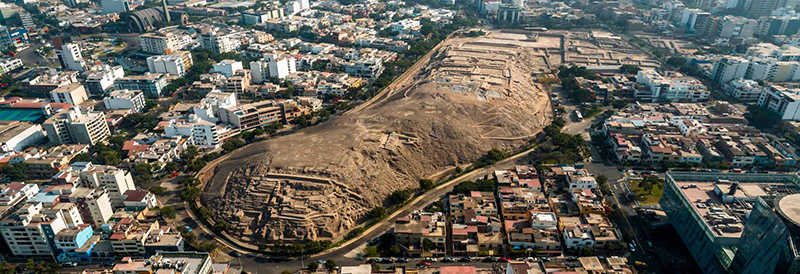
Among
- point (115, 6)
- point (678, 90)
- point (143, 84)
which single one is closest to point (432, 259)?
point (678, 90)

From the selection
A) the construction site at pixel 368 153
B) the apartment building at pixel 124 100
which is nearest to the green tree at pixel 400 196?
the construction site at pixel 368 153

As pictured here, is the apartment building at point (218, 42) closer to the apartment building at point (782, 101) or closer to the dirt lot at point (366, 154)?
the dirt lot at point (366, 154)

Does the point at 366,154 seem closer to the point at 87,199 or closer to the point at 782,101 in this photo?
the point at 87,199

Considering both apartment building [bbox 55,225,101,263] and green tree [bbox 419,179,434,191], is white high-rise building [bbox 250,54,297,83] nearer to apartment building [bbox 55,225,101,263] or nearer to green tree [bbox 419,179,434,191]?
green tree [bbox 419,179,434,191]

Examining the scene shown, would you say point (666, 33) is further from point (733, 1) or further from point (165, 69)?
point (165, 69)

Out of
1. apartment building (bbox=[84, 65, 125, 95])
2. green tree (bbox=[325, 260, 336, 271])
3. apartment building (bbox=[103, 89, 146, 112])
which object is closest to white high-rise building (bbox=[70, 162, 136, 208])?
green tree (bbox=[325, 260, 336, 271])

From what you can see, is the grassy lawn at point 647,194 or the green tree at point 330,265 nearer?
the green tree at point 330,265

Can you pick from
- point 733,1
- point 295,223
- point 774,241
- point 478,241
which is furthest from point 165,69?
point 733,1
